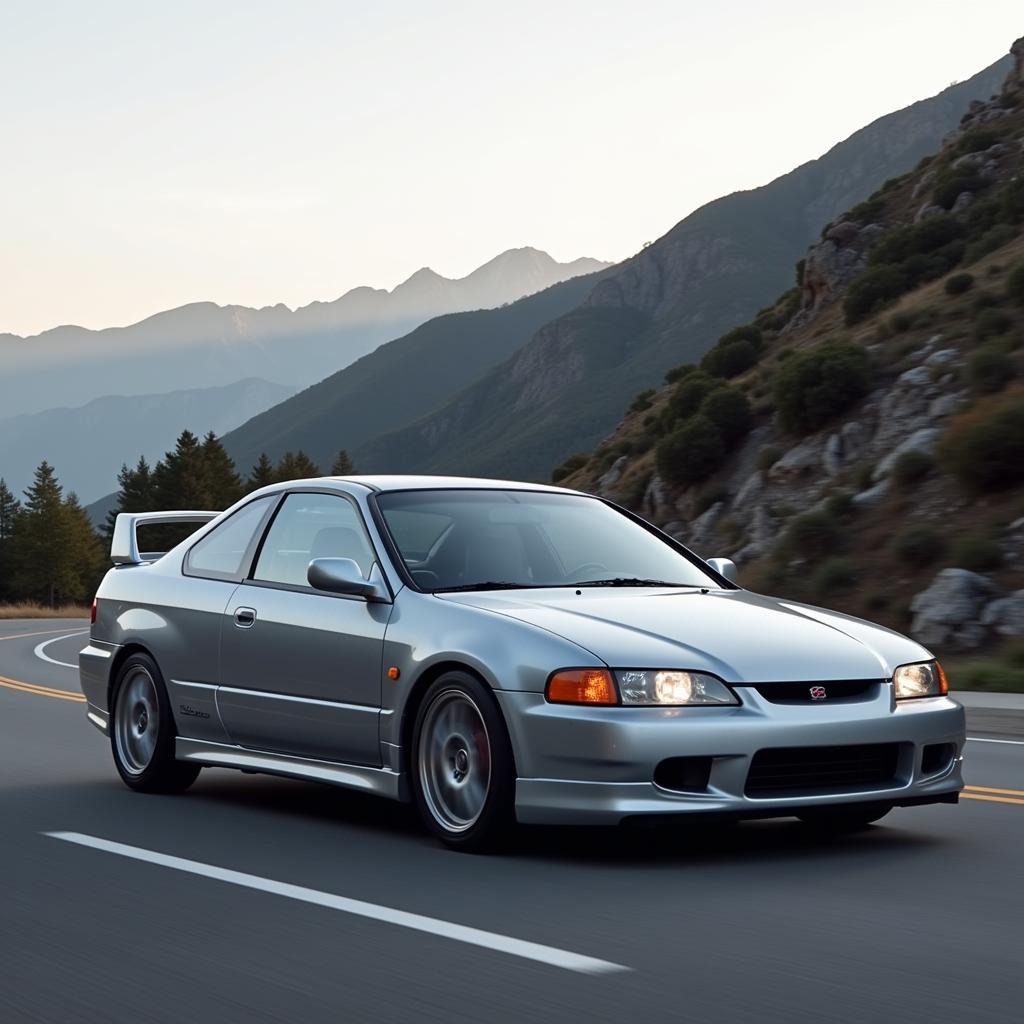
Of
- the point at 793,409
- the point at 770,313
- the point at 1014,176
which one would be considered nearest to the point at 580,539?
the point at 793,409

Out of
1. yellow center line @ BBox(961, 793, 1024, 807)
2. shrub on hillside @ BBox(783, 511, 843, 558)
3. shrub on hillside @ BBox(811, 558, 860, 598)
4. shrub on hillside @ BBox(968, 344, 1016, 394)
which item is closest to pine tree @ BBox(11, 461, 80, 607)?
shrub on hillside @ BBox(968, 344, 1016, 394)

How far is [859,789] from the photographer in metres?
6.60

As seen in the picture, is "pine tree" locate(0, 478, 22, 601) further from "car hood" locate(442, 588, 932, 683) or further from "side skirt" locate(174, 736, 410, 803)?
"car hood" locate(442, 588, 932, 683)

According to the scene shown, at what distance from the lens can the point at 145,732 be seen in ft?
29.9

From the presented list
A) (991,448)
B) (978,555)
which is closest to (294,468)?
(991,448)

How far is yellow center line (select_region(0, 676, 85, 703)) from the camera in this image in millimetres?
17047

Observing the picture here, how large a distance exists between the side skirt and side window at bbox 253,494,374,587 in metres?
0.83

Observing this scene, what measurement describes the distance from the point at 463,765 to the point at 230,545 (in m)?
2.41

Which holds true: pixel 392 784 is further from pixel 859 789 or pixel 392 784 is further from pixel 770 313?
pixel 770 313

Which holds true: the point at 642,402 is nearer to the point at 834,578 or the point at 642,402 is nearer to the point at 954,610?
the point at 834,578

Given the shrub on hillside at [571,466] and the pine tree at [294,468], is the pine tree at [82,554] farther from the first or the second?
the shrub on hillside at [571,466]

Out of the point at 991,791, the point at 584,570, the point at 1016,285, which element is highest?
the point at 1016,285

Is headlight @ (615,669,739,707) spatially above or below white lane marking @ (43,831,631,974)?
above

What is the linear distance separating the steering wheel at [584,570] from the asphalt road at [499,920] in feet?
3.72
